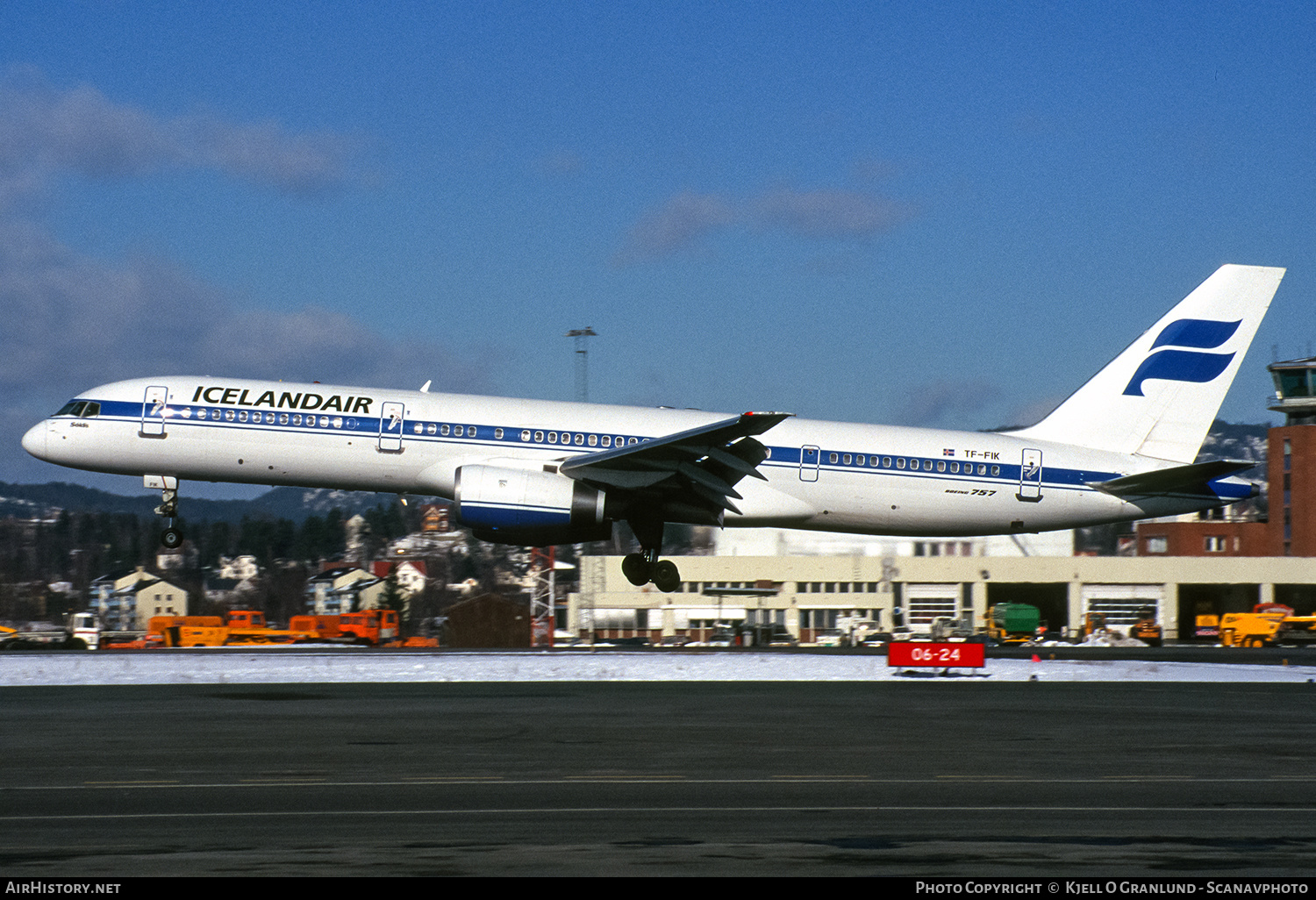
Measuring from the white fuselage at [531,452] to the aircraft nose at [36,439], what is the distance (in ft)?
0.14

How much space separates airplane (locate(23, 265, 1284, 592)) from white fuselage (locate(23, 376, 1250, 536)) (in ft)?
0.16

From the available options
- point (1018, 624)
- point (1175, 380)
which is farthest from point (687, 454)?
point (1018, 624)

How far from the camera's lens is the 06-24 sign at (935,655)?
38.5 metres

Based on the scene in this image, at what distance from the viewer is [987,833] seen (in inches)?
552

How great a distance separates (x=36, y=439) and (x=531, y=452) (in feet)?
43.0

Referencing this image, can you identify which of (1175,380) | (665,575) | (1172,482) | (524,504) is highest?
(1175,380)

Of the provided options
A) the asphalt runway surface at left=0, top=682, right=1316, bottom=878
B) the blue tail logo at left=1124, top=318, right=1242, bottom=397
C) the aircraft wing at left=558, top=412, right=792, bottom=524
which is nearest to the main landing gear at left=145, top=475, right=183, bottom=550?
the asphalt runway surface at left=0, top=682, right=1316, bottom=878

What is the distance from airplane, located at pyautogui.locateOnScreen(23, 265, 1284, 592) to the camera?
34.2m

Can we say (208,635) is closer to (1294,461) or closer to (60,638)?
(60,638)

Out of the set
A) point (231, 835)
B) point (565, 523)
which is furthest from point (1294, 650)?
point (231, 835)

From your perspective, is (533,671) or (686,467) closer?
(686,467)

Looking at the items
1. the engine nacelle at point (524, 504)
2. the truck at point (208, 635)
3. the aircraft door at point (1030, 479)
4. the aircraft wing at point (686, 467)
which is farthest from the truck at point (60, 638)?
the aircraft door at point (1030, 479)

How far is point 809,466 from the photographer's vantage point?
117ft
